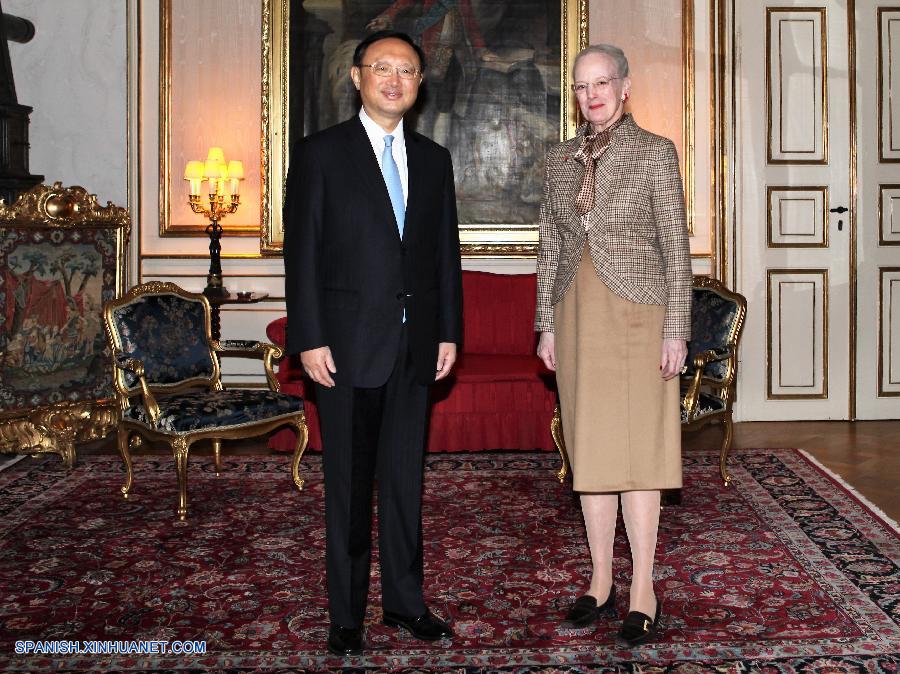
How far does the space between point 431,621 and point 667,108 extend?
4531mm

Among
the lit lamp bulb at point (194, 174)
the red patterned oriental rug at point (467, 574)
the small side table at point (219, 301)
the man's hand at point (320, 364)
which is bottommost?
the red patterned oriental rug at point (467, 574)

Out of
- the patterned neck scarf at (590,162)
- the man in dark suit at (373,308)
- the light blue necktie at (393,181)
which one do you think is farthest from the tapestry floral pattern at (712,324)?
the light blue necktie at (393,181)

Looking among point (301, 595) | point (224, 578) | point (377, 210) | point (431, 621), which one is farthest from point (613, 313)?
Result: point (224, 578)

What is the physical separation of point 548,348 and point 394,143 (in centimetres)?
76

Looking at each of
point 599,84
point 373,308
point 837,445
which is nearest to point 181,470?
point 373,308

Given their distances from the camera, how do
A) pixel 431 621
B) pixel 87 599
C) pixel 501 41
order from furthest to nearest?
pixel 501 41
pixel 87 599
pixel 431 621

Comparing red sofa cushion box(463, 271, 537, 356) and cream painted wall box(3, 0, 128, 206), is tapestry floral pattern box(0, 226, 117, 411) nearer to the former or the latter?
cream painted wall box(3, 0, 128, 206)

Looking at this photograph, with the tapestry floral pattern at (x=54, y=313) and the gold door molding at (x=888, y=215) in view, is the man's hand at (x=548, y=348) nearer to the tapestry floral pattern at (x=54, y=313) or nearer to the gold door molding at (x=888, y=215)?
the tapestry floral pattern at (x=54, y=313)

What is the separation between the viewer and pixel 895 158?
22.0ft

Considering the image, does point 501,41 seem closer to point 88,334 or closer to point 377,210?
point 88,334

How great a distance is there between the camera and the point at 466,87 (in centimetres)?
654

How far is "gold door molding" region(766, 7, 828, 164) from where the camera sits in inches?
261

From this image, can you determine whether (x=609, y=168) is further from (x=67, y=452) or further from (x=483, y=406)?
(x=67, y=452)

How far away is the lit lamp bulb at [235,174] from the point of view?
20.4 ft
